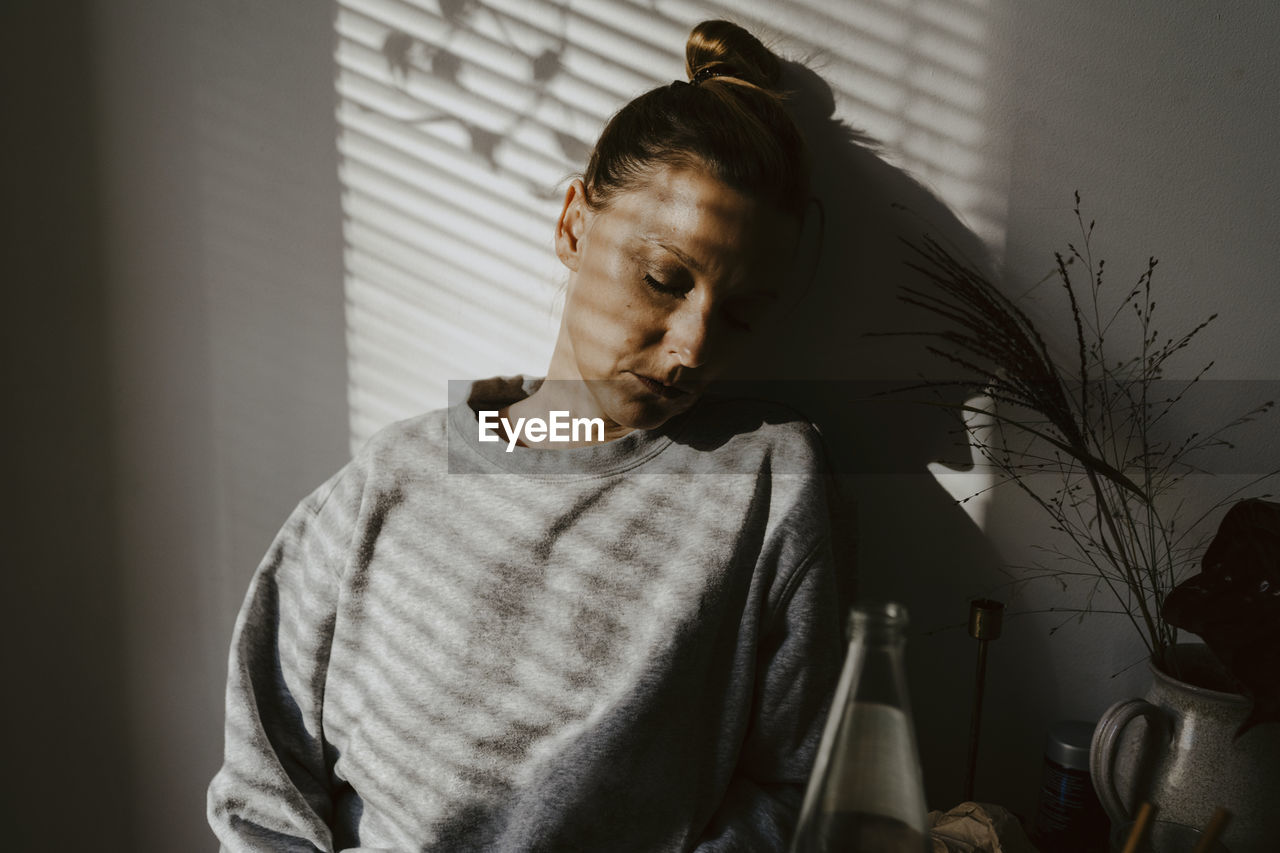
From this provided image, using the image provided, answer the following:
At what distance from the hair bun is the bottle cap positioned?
900 mm

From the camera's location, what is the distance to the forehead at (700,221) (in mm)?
885

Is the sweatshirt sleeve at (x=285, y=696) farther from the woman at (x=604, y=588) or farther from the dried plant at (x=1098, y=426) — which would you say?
the dried plant at (x=1098, y=426)

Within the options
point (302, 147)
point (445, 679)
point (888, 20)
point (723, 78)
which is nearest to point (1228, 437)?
point (888, 20)

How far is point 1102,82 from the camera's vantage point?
102 cm

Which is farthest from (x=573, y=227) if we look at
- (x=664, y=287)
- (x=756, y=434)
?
(x=756, y=434)

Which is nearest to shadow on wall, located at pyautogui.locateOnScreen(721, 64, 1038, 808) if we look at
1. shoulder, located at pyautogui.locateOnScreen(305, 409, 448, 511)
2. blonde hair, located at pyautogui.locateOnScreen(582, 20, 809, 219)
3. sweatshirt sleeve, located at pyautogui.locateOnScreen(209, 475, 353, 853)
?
blonde hair, located at pyautogui.locateOnScreen(582, 20, 809, 219)

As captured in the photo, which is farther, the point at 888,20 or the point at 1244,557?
the point at 888,20

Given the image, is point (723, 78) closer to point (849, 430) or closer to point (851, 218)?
point (851, 218)

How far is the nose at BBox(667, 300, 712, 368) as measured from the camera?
0.90 meters

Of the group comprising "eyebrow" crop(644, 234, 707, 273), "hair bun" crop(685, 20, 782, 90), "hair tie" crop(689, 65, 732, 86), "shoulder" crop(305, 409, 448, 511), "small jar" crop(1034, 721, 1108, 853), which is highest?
"hair bun" crop(685, 20, 782, 90)

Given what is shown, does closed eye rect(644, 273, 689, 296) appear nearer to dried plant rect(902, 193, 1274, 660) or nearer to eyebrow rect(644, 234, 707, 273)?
eyebrow rect(644, 234, 707, 273)

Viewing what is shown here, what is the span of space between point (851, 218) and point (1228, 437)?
23.0 inches

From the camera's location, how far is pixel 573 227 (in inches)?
40.8

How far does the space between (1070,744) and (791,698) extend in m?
0.36
